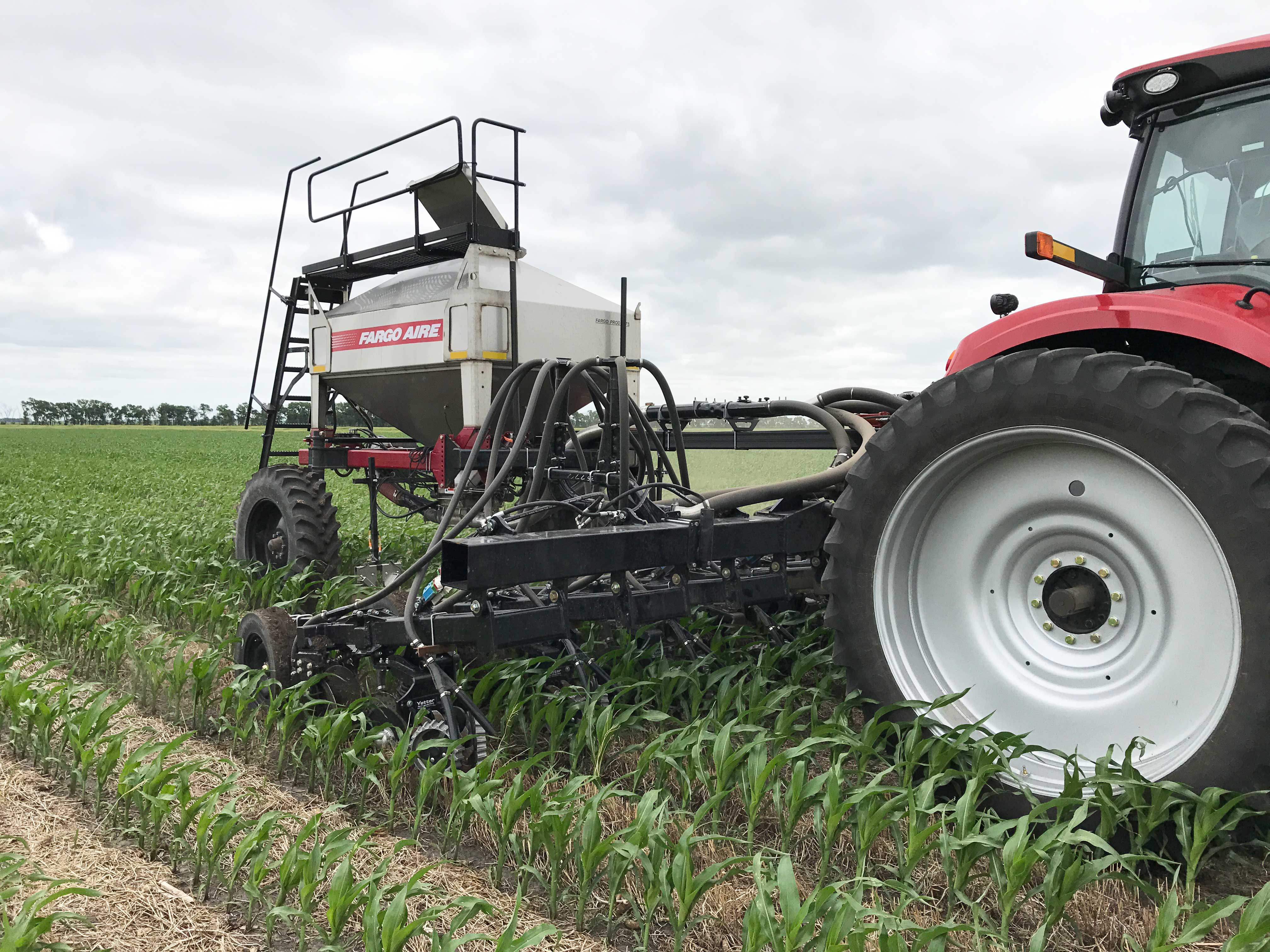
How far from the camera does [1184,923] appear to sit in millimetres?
2068

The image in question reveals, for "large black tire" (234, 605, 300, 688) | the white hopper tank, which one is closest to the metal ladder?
the white hopper tank

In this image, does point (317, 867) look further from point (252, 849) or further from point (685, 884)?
point (685, 884)

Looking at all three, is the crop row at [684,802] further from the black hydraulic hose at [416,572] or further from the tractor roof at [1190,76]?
the tractor roof at [1190,76]

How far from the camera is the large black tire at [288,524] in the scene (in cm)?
600

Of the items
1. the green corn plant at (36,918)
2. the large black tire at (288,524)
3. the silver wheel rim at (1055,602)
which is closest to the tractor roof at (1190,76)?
the silver wheel rim at (1055,602)

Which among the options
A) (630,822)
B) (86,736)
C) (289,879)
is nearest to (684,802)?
(630,822)

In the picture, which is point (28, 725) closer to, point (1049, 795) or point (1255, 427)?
point (1049, 795)

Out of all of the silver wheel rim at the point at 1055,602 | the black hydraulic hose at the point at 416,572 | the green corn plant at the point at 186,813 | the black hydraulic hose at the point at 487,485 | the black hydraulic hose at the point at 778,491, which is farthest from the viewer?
the black hydraulic hose at the point at 778,491

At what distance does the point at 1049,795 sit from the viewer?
2.54 meters

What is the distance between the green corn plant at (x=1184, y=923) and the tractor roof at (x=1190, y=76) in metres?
2.58

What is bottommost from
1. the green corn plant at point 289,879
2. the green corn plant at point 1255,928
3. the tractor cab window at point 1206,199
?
the green corn plant at point 289,879

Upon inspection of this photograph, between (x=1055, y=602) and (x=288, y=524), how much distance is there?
498 cm

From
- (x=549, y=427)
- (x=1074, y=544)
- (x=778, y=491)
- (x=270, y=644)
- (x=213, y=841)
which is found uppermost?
(x=549, y=427)

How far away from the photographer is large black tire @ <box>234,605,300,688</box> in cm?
370
